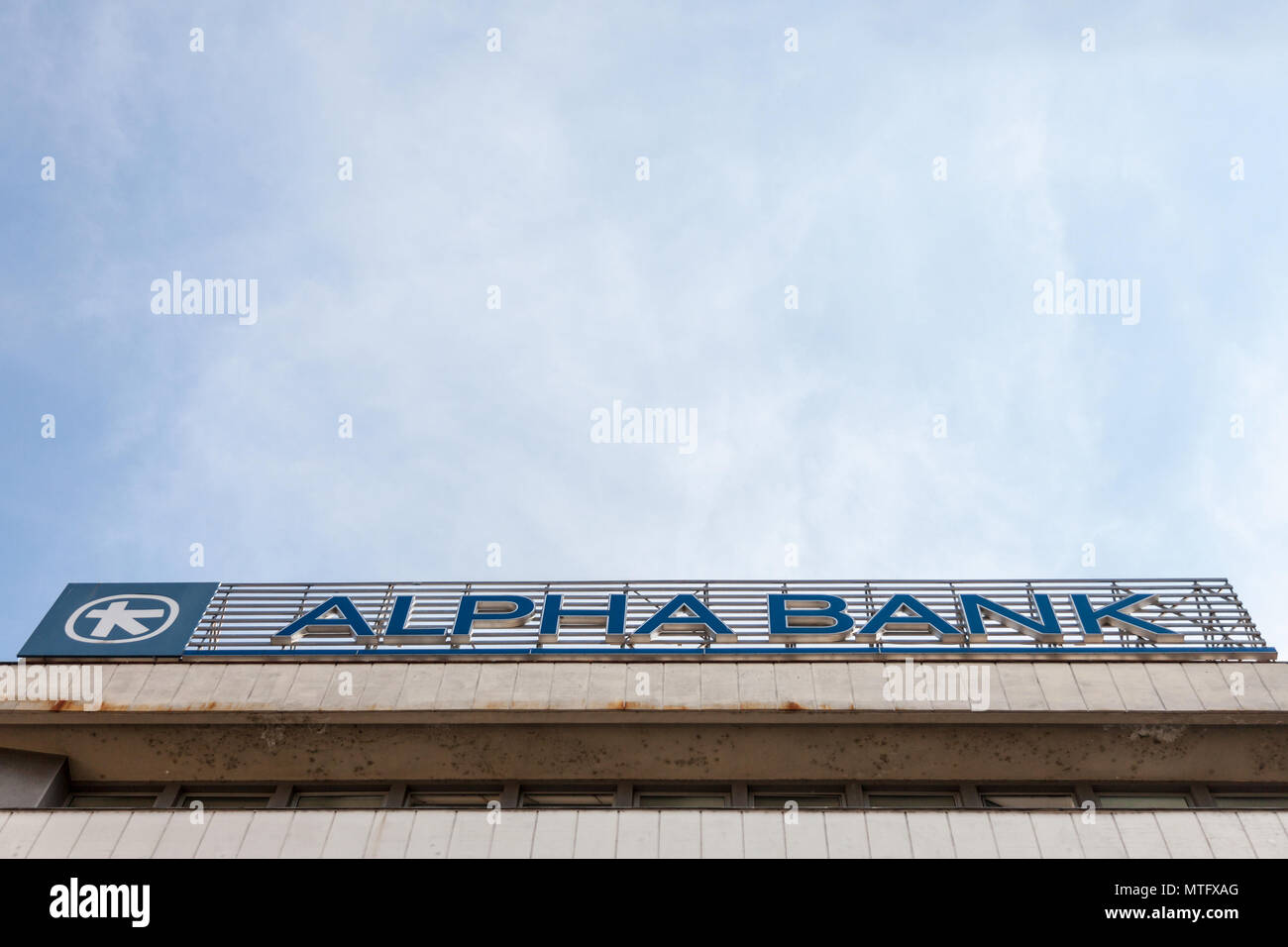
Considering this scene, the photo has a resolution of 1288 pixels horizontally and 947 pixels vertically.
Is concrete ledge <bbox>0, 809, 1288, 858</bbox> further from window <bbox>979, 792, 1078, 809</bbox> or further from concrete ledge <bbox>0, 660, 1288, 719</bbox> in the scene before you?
window <bbox>979, 792, 1078, 809</bbox>

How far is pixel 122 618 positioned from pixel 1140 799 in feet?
49.5

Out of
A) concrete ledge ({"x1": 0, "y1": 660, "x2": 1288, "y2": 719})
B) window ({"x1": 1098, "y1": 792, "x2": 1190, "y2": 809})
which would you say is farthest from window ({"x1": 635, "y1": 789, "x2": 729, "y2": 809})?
window ({"x1": 1098, "y1": 792, "x2": 1190, "y2": 809})

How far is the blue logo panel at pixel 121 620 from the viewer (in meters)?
18.7

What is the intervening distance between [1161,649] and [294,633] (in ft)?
42.2

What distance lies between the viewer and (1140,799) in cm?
1745

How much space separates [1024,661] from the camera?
57.8 ft

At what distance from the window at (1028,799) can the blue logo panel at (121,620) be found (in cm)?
1178

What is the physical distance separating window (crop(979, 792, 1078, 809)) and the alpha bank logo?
1226 cm

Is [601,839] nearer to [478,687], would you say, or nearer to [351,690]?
[478,687]

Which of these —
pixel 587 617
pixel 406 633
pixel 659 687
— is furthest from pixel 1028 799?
pixel 406 633
